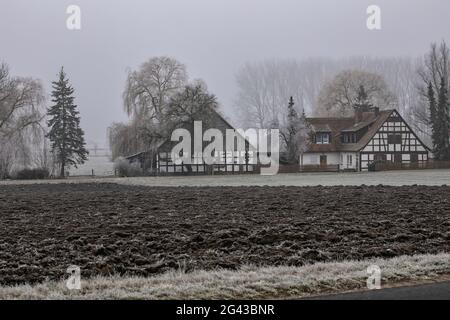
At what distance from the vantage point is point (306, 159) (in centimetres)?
8006

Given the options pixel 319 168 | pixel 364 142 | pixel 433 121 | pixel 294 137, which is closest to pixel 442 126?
pixel 433 121

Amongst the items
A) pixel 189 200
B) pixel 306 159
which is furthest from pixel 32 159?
pixel 189 200

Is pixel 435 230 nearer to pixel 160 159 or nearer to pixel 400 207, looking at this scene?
pixel 400 207

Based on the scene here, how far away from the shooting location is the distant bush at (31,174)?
60094 millimetres

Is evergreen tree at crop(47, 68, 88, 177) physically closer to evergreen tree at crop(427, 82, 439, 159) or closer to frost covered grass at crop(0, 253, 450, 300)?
evergreen tree at crop(427, 82, 439, 159)

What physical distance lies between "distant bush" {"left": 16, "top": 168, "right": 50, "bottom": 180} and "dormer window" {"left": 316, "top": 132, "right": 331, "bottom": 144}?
121ft

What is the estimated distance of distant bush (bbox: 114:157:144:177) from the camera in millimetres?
63000

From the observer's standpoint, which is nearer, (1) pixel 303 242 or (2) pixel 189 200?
(1) pixel 303 242

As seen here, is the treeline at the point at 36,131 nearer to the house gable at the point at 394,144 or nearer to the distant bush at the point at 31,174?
the distant bush at the point at 31,174

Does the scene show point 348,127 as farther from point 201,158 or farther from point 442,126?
point 201,158

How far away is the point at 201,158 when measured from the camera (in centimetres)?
6844

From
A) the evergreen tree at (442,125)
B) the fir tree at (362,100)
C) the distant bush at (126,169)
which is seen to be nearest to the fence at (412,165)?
the evergreen tree at (442,125)

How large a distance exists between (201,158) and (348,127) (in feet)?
80.9
